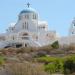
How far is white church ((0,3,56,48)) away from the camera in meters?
64.5

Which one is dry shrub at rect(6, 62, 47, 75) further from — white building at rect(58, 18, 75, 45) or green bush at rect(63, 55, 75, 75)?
→ white building at rect(58, 18, 75, 45)

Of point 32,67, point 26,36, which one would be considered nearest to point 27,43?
point 26,36

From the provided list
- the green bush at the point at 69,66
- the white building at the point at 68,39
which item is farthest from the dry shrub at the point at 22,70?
the white building at the point at 68,39

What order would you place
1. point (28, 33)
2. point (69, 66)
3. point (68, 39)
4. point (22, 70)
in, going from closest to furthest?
point (22, 70) < point (69, 66) < point (68, 39) < point (28, 33)

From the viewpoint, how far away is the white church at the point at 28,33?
6450cm

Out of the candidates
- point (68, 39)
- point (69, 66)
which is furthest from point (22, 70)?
point (68, 39)

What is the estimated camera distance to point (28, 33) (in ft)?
230

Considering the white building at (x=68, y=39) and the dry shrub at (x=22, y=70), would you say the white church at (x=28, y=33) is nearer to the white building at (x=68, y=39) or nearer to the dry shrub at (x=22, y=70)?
the white building at (x=68, y=39)

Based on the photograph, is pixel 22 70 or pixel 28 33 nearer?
pixel 22 70

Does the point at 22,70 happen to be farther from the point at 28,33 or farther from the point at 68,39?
the point at 28,33

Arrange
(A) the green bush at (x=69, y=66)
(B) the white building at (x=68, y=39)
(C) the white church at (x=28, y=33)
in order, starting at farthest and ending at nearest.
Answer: (C) the white church at (x=28, y=33), (B) the white building at (x=68, y=39), (A) the green bush at (x=69, y=66)

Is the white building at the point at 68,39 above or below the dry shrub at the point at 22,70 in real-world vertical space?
below

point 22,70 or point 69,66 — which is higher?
point 22,70

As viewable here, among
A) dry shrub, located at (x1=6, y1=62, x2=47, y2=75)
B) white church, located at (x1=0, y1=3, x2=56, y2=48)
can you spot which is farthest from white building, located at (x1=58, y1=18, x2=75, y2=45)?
dry shrub, located at (x1=6, y1=62, x2=47, y2=75)
